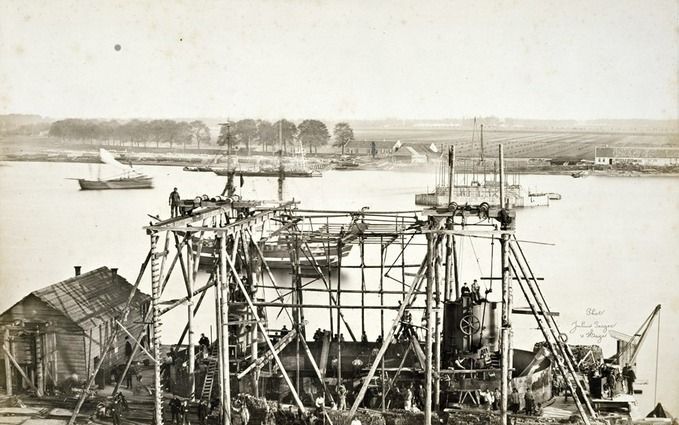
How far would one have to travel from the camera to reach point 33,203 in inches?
1567

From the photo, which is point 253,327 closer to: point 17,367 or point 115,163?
point 17,367

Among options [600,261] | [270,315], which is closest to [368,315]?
[270,315]

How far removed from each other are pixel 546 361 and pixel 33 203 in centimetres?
3274

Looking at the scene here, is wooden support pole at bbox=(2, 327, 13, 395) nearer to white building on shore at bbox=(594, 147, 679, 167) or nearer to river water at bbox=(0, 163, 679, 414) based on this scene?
river water at bbox=(0, 163, 679, 414)

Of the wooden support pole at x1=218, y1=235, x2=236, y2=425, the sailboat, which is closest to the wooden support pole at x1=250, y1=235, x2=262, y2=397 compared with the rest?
the wooden support pole at x1=218, y1=235, x2=236, y2=425

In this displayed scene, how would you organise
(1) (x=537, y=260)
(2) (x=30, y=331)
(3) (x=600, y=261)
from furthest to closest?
1. (1) (x=537, y=260)
2. (3) (x=600, y=261)
3. (2) (x=30, y=331)

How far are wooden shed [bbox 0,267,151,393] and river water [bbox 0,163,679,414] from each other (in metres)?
4.46

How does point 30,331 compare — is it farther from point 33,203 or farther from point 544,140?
point 544,140

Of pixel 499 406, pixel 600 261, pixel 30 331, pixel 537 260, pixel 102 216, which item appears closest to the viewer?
pixel 499 406

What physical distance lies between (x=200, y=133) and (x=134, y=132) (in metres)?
3.83

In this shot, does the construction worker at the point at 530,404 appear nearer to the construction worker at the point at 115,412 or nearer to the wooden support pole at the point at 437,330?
the wooden support pole at the point at 437,330

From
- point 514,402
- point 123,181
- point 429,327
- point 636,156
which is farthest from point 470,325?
point 123,181

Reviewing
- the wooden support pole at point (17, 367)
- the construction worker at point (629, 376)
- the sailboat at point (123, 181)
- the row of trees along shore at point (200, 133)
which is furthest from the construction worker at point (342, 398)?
the sailboat at point (123, 181)

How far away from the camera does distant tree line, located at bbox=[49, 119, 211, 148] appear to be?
35.0 metres
